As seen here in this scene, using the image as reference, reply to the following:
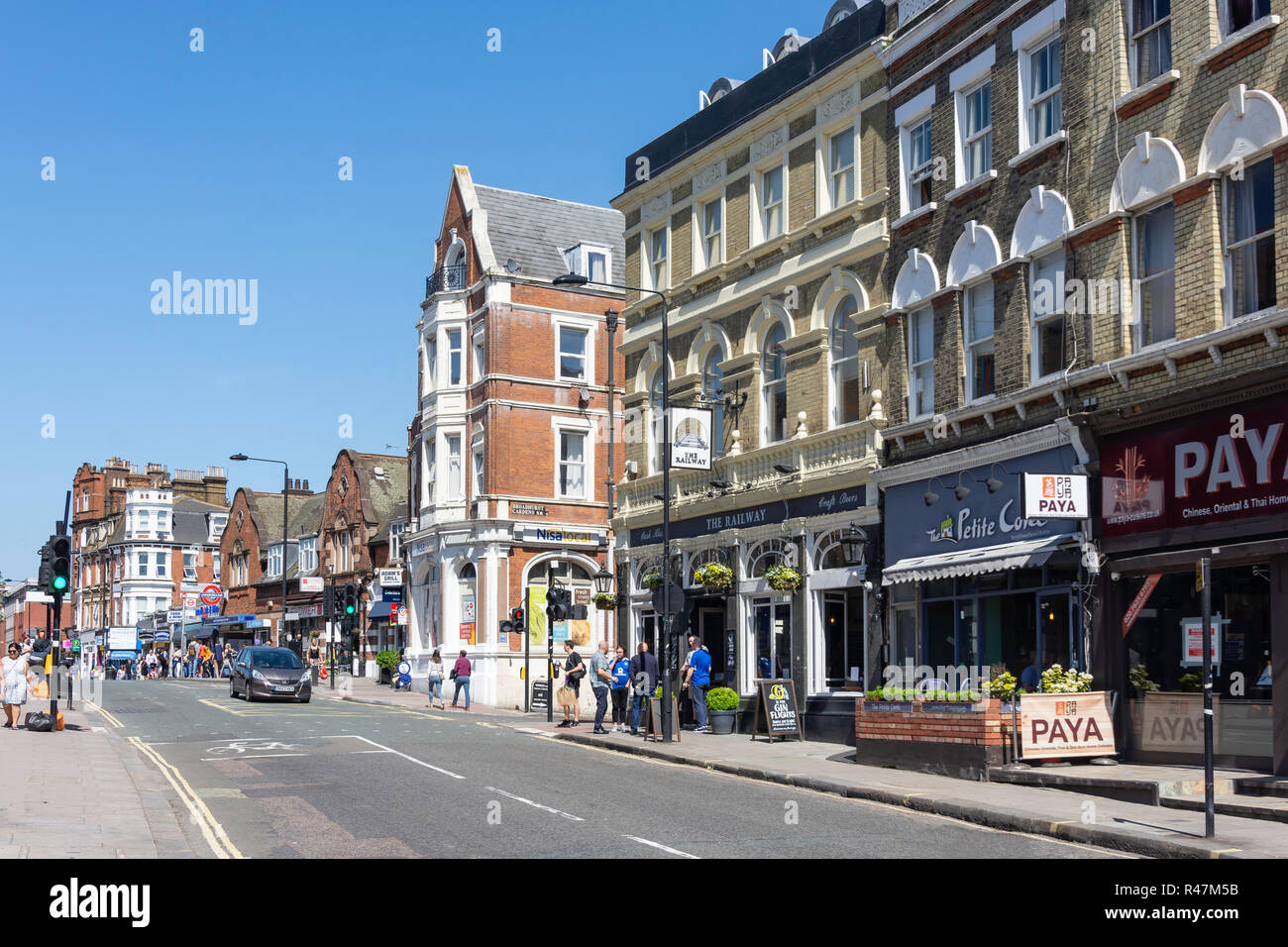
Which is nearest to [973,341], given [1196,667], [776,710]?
[1196,667]

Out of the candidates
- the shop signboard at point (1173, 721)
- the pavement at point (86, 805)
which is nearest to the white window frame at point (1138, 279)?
the shop signboard at point (1173, 721)

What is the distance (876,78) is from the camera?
25.3 meters

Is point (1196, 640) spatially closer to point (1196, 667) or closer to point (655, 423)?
point (1196, 667)

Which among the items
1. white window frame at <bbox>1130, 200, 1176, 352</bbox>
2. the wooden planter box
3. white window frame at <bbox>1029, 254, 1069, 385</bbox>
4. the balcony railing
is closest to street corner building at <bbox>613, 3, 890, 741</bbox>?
white window frame at <bbox>1029, 254, 1069, 385</bbox>

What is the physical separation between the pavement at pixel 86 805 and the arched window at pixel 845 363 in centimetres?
1363

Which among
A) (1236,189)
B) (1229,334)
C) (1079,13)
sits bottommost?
(1229,334)

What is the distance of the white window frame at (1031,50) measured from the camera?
20.4 meters

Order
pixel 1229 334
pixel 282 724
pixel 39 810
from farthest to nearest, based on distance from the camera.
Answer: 1. pixel 282 724
2. pixel 1229 334
3. pixel 39 810

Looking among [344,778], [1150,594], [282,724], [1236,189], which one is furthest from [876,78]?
[282,724]

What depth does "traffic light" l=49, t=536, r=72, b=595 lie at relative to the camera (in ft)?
84.9

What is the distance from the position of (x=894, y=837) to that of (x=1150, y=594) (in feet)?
22.6

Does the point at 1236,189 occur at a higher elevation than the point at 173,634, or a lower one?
higher

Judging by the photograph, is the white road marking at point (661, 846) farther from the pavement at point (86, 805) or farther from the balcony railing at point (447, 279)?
the balcony railing at point (447, 279)
